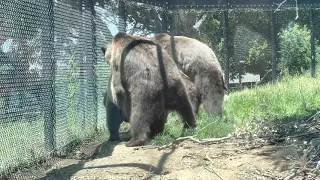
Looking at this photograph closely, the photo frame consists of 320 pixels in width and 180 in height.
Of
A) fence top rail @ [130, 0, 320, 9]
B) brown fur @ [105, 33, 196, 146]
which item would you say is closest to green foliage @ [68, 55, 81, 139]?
brown fur @ [105, 33, 196, 146]

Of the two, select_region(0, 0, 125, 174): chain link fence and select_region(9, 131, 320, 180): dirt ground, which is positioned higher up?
select_region(0, 0, 125, 174): chain link fence

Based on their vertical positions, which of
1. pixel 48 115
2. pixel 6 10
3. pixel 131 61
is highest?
pixel 6 10

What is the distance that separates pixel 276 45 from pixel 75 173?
35.2 ft

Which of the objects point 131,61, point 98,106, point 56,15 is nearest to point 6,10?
point 56,15

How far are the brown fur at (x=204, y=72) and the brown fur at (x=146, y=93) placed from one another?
3.63 ft

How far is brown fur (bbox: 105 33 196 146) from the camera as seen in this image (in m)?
6.77

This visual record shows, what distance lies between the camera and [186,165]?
17.3ft

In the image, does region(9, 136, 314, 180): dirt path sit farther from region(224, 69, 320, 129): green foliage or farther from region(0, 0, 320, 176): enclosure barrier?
region(224, 69, 320, 129): green foliage

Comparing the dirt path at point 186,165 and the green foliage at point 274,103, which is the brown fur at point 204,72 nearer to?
the green foliage at point 274,103

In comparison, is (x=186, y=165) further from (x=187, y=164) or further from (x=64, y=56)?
(x=64, y=56)

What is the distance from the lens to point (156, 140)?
6.54 metres

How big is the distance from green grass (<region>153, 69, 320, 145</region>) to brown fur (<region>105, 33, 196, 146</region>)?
0.23m

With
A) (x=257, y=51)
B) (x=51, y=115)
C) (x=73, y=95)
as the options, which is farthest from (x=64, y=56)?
(x=257, y=51)

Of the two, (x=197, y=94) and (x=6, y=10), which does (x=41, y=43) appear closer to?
(x=6, y=10)
